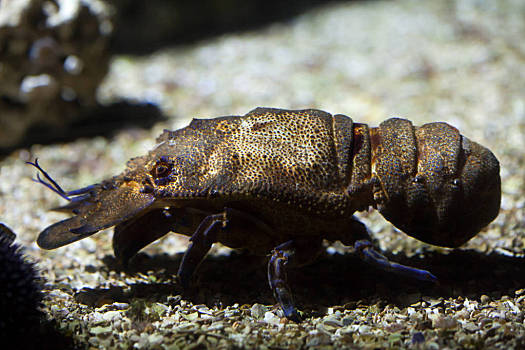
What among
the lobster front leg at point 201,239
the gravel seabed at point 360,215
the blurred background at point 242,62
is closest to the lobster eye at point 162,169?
the lobster front leg at point 201,239

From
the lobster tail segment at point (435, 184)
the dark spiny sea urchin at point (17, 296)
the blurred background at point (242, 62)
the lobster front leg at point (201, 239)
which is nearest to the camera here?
the dark spiny sea urchin at point (17, 296)

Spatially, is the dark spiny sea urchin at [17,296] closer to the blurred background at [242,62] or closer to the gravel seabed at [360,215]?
the gravel seabed at [360,215]

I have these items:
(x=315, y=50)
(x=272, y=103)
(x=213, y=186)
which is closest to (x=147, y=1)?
(x=315, y=50)

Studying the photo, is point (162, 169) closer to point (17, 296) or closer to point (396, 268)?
point (17, 296)

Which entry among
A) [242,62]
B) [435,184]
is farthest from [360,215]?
[242,62]

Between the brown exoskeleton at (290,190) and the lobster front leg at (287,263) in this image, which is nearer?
the lobster front leg at (287,263)

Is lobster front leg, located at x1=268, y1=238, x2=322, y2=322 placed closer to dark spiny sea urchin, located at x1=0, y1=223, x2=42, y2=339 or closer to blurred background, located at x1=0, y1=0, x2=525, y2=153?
dark spiny sea urchin, located at x1=0, y1=223, x2=42, y2=339
